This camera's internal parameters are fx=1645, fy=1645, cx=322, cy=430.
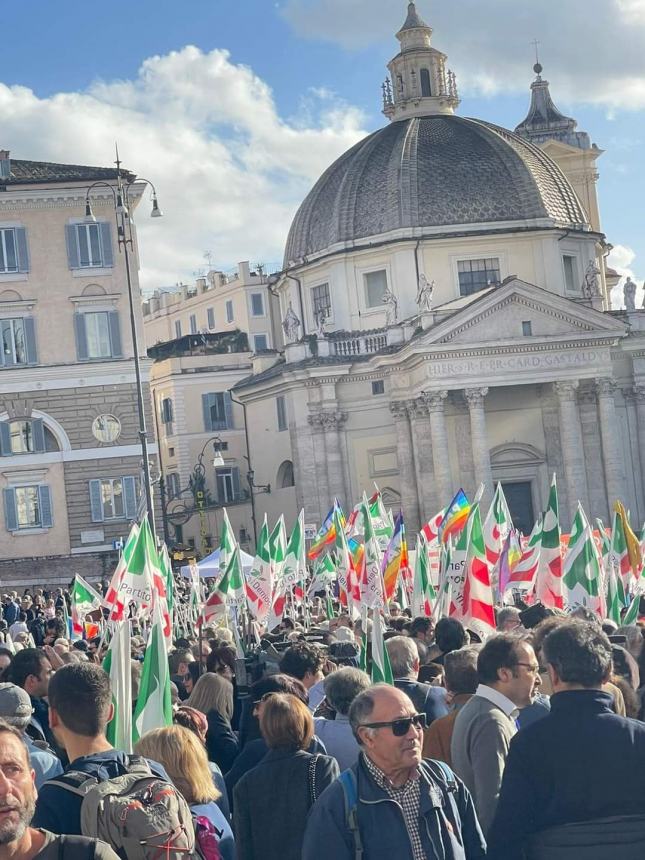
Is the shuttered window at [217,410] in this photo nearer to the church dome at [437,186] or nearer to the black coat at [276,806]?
the church dome at [437,186]

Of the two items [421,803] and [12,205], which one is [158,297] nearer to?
[12,205]

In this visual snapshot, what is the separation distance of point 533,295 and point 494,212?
19.6ft

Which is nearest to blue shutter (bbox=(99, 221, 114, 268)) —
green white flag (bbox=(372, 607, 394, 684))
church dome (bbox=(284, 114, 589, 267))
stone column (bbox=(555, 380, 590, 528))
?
church dome (bbox=(284, 114, 589, 267))

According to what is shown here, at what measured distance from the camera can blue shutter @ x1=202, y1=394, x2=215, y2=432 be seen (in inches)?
2808

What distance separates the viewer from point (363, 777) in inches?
258

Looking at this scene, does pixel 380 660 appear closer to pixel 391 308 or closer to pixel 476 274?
pixel 391 308

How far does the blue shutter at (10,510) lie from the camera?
161 feet

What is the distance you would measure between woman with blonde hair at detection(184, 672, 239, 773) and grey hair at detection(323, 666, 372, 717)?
1.73 m

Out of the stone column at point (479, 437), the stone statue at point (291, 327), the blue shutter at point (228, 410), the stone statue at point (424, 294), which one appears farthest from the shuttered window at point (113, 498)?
the blue shutter at point (228, 410)

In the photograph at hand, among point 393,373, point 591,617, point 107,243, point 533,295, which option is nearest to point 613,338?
point 533,295

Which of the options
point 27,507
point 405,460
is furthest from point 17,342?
point 405,460

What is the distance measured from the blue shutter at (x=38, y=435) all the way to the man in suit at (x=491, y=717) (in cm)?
4268

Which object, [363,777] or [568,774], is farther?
[363,777]

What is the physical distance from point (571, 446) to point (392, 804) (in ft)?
173
